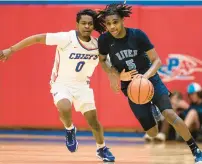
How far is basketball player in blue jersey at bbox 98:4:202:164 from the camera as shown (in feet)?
21.9

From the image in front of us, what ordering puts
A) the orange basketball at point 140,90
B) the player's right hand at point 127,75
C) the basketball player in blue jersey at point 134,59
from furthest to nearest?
the player's right hand at point 127,75 < the basketball player in blue jersey at point 134,59 < the orange basketball at point 140,90

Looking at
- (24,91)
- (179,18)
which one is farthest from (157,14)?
(24,91)

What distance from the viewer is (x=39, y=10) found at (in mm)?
11641

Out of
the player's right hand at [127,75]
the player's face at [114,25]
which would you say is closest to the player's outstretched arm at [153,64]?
the player's right hand at [127,75]

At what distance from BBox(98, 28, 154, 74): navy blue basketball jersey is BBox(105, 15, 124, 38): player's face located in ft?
0.37

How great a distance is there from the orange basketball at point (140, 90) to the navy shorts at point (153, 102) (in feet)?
0.83

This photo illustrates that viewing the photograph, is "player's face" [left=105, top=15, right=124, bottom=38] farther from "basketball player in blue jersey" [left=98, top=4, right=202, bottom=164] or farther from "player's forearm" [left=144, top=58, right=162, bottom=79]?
"player's forearm" [left=144, top=58, right=162, bottom=79]

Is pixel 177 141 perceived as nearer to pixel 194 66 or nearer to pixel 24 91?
pixel 194 66

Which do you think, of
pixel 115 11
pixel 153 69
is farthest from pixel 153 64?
pixel 115 11

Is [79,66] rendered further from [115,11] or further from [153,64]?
[153,64]

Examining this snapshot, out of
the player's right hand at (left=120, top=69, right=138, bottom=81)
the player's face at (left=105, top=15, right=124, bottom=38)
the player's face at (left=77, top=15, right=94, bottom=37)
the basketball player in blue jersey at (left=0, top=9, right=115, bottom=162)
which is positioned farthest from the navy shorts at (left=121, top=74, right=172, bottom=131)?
the player's face at (left=77, top=15, right=94, bottom=37)

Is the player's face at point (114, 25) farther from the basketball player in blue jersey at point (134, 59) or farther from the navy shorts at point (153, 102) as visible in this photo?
the navy shorts at point (153, 102)

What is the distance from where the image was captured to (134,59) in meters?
6.88

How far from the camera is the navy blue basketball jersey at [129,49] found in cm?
680
